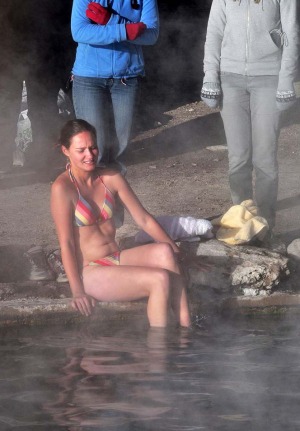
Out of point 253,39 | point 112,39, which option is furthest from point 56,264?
point 253,39

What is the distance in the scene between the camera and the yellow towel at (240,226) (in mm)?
5625

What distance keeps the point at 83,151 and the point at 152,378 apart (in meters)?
1.36

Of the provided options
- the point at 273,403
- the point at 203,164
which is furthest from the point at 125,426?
the point at 203,164

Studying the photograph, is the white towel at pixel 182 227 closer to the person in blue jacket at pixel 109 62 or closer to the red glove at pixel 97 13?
the person in blue jacket at pixel 109 62

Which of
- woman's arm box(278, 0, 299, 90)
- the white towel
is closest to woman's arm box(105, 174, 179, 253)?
the white towel

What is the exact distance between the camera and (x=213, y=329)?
504 cm

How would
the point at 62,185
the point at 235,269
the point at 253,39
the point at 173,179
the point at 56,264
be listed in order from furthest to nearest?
1. the point at 173,179
2. the point at 253,39
3. the point at 56,264
4. the point at 235,269
5. the point at 62,185

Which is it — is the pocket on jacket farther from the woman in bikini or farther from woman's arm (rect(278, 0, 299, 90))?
the woman in bikini

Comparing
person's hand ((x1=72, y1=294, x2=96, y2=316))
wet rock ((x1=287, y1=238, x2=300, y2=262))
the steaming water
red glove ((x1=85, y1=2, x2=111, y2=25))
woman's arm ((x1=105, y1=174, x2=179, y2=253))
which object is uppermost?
red glove ((x1=85, y1=2, x2=111, y2=25))

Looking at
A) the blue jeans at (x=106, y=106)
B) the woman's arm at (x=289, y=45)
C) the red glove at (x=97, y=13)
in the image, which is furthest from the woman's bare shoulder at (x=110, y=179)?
the woman's arm at (x=289, y=45)

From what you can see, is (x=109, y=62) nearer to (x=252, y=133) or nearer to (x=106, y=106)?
(x=106, y=106)

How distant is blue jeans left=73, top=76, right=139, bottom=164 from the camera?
18.8 ft

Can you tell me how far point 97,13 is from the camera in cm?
572

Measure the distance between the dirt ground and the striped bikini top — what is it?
655 millimetres
